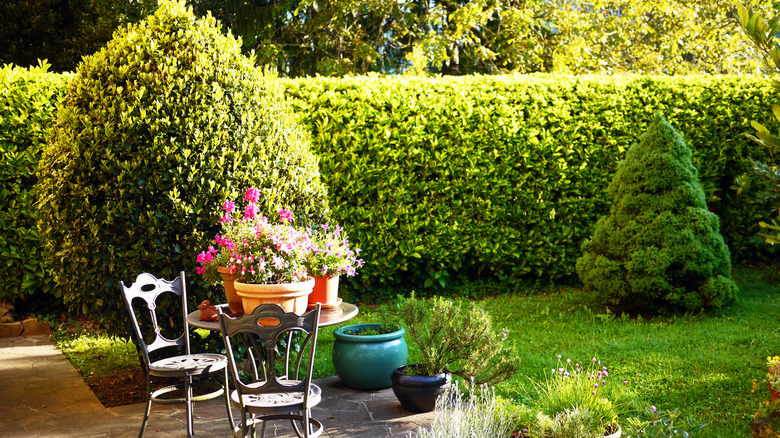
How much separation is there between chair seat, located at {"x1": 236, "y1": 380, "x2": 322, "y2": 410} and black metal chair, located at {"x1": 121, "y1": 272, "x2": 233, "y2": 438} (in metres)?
0.35

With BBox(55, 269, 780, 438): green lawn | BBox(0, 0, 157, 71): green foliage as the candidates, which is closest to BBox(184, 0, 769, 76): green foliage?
BBox(0, 0, 157, 71): green foliage

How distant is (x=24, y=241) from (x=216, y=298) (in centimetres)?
331

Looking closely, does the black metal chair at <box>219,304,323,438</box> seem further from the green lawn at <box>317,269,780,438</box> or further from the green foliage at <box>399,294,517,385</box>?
the green lawn at <box>317,269,780,438</box>

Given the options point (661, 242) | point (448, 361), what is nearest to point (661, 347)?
point (661, 242)

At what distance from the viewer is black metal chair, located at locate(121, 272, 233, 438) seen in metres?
3.91

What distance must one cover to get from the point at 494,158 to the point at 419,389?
180 inches

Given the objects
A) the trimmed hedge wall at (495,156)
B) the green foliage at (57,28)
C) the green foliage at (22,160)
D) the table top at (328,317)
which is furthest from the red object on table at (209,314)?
the green foliage at (57,28)

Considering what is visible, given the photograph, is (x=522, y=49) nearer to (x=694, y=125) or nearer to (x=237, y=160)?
(x=694, y=125)

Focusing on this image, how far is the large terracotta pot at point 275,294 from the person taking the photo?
3672 mm

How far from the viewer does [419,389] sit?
14.2 ft

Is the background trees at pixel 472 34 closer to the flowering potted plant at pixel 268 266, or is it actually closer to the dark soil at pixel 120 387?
the dark soil at pixel 120 387

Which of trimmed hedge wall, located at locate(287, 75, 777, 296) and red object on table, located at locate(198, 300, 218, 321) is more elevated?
trimmed hedge wall, located at locate(287, 75, 777, 296)

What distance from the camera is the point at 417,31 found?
1268cm

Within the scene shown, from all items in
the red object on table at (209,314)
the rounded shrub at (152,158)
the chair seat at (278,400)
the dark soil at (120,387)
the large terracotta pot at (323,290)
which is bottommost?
the dark soil at (120,387)
